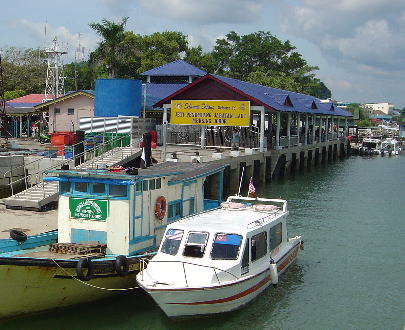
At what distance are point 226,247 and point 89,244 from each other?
3.70 m

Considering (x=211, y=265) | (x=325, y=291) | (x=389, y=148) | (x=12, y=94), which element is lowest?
(x=325, y=291)

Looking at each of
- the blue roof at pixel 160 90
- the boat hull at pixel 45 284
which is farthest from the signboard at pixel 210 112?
the boat hull at pixel 45 284

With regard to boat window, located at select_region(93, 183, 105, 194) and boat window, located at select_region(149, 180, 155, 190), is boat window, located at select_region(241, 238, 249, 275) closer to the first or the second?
boat window, located at select_region(149, 180, 155, 190)

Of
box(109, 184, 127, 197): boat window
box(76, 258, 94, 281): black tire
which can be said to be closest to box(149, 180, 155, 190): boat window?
box(109, 184, 127, 197): boat window

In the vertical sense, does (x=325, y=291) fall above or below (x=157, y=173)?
below

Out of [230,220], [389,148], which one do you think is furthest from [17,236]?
[389,148]

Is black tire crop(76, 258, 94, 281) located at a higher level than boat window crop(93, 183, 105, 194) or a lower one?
lower

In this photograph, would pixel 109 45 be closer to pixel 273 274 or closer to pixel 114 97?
pixel 114 97

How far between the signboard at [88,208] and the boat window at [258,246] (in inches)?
162

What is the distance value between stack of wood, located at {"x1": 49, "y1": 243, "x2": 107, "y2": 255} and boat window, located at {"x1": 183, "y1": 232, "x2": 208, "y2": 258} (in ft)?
7.60

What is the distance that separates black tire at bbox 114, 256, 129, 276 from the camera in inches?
579

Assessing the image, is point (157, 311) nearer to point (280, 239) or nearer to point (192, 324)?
point (192, 324)

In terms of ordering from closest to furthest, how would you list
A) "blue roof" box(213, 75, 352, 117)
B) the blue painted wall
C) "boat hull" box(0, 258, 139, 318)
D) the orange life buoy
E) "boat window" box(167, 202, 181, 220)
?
1. "boat hull" box(0, 258, 139, 318)
2. the orange life buoy
3. "boat window" box(167, 202, 181, 220)
4. the blue painted wall
5. "blue roof" box(213, 75, 352, 117)

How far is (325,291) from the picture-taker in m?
17.7
